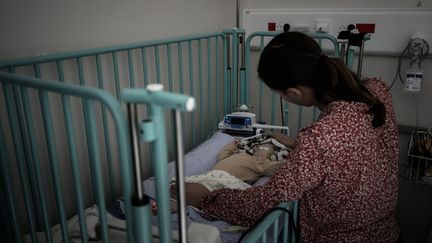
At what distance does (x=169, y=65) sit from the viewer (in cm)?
184

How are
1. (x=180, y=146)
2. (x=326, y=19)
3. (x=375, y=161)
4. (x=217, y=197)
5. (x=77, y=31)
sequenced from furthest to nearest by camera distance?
1. (x=326, y=19)
2. (x=77, y=31)
3. (x=217, y=197)
4. (x=375, y=161)
5. (x=180, y=146)

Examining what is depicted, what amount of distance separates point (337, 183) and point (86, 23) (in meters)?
1.12

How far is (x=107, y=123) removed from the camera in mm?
1514

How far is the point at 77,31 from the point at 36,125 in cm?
40

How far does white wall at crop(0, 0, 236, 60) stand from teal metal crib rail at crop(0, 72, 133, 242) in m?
0.19

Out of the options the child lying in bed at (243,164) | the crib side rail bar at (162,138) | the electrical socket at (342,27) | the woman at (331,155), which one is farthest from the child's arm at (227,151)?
the crib side rail bar at (162,138)

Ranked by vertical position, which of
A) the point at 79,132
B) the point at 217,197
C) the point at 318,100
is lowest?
the point at 217,197

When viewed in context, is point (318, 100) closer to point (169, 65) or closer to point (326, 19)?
point (169, 65)

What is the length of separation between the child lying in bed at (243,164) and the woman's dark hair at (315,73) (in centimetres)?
58

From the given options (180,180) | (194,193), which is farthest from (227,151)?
(180,180)

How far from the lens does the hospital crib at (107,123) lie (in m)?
0.63

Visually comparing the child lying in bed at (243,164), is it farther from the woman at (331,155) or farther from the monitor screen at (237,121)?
the woman at (331,155)

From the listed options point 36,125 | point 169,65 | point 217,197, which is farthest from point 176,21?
point 217,197

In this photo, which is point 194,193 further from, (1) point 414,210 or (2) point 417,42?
(1) point 414,210
